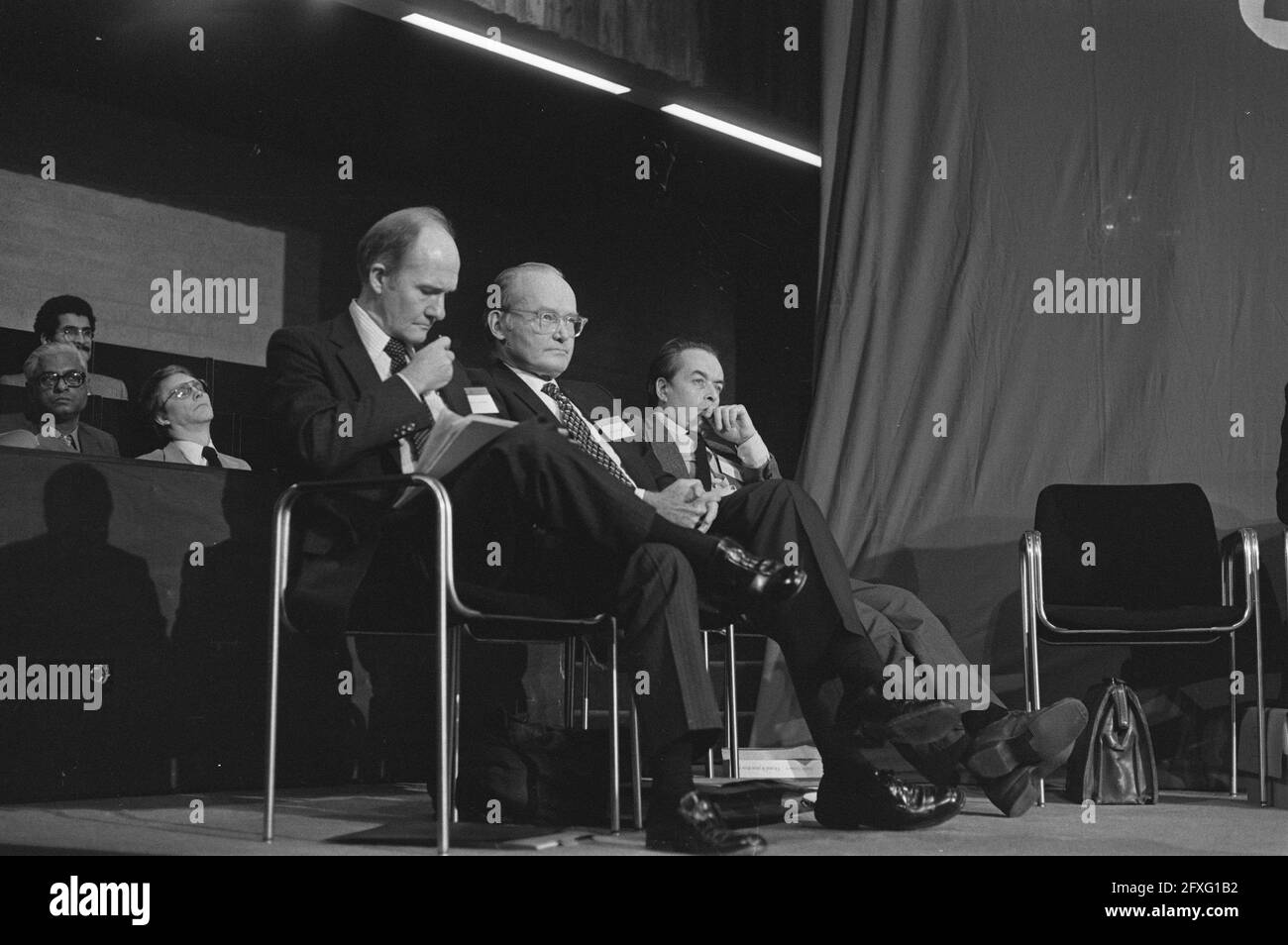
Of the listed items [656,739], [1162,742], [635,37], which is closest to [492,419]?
[656,739]

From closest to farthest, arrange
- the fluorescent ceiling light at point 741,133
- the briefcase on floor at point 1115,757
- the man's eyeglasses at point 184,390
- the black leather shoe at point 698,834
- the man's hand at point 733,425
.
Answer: the black leather shoe at point 698,834 < the man's hand at point 733,425 < the briefcase on floor at point 1115,757 < the man's eyeglasses at point 184,390 < the fluorescent ceiling light at point 741,133

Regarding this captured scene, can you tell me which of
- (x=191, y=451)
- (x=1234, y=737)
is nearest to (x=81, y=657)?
(x=191, y=451)

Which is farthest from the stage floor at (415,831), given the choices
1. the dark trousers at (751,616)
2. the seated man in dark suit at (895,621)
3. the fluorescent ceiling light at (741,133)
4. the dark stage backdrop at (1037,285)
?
the fluorescent ceiling light at (741,133)

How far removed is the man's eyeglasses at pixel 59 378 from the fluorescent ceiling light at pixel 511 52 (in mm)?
1832

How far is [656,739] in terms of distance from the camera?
7.32ft

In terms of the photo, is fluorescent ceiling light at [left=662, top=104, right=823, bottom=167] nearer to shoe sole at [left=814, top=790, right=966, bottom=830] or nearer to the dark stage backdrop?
the dark stage backdrop

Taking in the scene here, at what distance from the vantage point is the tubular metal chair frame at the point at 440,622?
226 centimetres

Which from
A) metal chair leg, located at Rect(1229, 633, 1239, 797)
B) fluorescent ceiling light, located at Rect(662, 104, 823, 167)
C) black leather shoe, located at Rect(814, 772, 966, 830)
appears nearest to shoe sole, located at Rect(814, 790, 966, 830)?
black leather shoe, located at Rect(814, 772, 966, 830)

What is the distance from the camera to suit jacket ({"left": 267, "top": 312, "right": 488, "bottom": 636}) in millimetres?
2477

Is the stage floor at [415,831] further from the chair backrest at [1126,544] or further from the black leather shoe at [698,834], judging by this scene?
the chair backrest at [1126,544]
